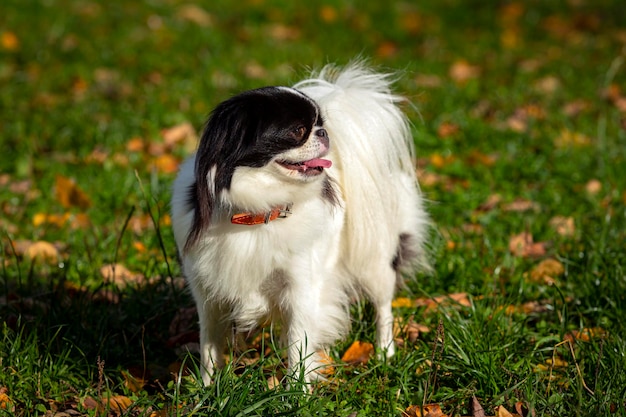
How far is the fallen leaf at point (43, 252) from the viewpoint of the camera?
4.00m

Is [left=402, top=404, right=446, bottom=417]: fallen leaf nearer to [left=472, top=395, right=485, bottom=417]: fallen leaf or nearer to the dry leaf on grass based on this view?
[left=472, top=395, right=485, bottom=417]: fallen leaf

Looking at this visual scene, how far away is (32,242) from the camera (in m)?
4.15

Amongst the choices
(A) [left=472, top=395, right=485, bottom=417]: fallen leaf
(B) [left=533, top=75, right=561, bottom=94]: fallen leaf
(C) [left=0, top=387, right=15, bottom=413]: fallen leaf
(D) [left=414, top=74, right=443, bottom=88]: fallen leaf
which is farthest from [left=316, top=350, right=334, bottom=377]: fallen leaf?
(B) [left=533, top=75, right=561, bottom=94]: fallen leaf

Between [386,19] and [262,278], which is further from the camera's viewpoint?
[386,19]

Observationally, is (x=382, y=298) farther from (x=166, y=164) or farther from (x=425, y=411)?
(x=166, y=164)

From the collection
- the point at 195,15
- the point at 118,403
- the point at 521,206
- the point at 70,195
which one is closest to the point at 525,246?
the point at 521,206

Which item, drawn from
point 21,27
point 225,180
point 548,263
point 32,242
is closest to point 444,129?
point 548,263

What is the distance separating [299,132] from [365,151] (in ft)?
1.88

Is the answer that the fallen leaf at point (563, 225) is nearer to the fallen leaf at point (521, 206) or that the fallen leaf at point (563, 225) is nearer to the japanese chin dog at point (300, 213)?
the fallen leaf at point (521, 206)

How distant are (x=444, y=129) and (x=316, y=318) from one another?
305 cm

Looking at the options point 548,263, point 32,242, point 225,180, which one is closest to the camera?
point 225,180

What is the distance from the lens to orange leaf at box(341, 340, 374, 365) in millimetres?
3248

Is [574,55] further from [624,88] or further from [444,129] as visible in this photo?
[444,129]

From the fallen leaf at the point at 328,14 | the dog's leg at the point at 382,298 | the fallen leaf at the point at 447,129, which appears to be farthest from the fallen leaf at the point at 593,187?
the fallen leaf at the point at 328,14
